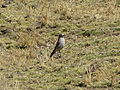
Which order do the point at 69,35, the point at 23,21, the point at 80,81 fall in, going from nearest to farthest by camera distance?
the point at 80,81, the point at 69,35, the point at 23,21

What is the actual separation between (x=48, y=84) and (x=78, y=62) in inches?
A: 86.9

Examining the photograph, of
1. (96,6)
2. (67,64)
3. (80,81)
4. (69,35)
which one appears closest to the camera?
(80,81)

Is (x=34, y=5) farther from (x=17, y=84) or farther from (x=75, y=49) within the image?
(x=17, y=84)

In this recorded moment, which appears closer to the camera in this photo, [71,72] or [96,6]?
[71,72]

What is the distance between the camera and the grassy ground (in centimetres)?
1281

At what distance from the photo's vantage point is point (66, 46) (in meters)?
17.2

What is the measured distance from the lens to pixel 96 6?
21.6 metres

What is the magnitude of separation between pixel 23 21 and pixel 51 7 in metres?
2.02

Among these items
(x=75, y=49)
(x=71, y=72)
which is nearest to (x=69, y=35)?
(x=75, y=49)

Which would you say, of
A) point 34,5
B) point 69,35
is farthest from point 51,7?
point 69,35

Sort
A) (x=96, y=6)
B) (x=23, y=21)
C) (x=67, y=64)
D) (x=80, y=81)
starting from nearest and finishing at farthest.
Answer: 1. (x=80, y=81)
2. (x=67, y=64)
3. (x=23, y=21)
4. (x=96, y=6)

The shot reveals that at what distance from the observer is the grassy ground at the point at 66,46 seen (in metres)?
12.8

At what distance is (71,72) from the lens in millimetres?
13594

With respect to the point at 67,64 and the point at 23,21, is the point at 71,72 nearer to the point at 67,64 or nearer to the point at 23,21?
the point at 67,64
